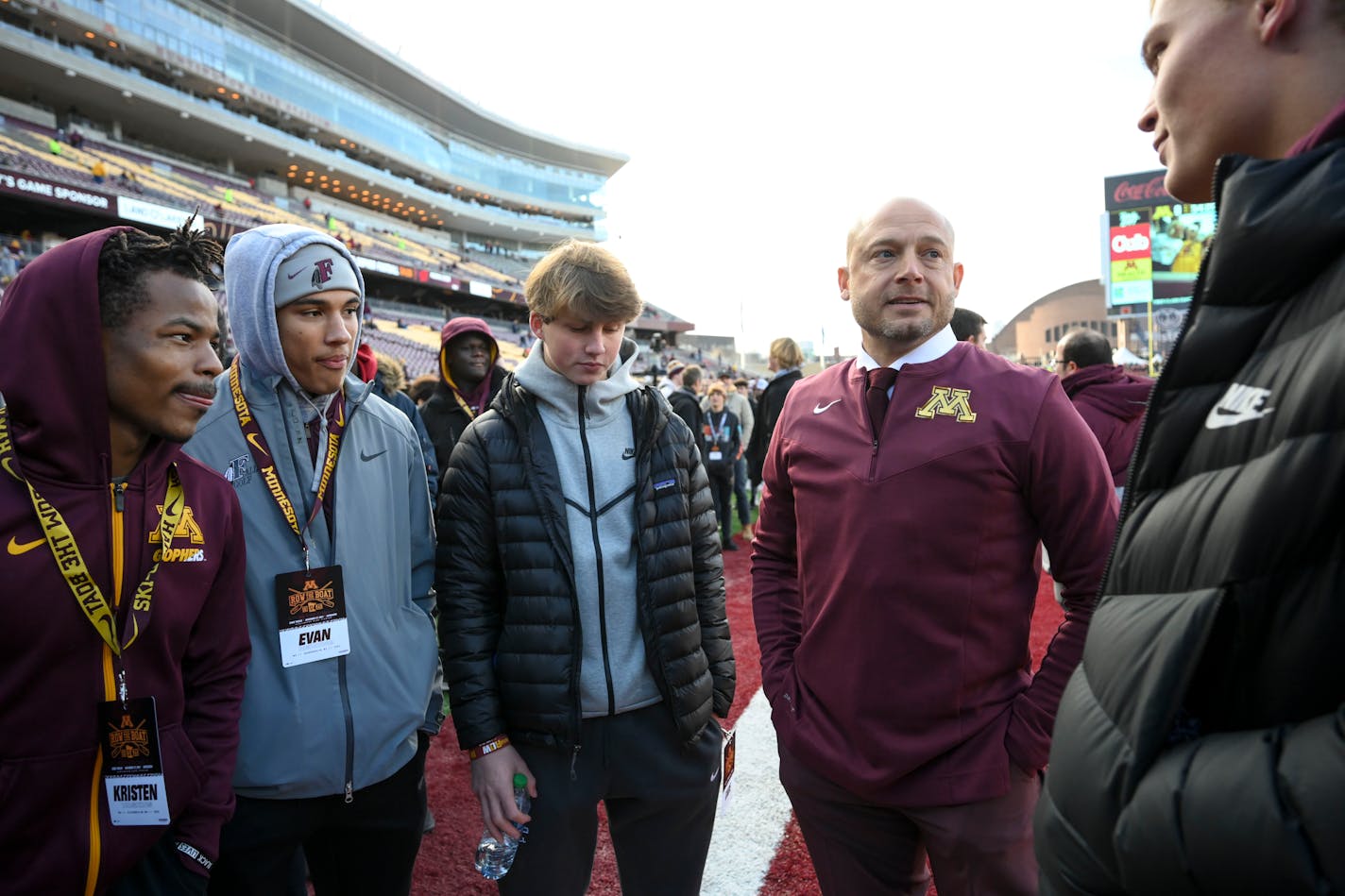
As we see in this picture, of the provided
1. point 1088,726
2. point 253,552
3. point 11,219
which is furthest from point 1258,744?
point 11,219

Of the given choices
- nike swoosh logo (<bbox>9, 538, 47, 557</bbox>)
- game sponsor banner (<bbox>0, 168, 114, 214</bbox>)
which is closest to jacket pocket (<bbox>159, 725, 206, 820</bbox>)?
nike swoosh logo (<bbox>9, 538, 47, 557</bbox>)

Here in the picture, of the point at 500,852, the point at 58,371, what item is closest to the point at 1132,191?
the point at 500,852

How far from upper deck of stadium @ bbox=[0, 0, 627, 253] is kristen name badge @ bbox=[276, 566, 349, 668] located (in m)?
36.2

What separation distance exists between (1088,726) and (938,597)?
0.85 m

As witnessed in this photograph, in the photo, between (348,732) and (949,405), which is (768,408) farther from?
(348,732)

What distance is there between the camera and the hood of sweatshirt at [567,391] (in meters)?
1.97

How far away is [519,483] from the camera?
188 centimetres

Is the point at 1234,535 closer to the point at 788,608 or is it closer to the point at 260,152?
the point at 788,608

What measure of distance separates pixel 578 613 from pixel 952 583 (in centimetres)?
89

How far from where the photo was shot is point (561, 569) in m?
1.84

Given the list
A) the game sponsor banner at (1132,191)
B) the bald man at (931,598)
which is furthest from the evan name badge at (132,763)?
the game sponsor banner at (1132,191)

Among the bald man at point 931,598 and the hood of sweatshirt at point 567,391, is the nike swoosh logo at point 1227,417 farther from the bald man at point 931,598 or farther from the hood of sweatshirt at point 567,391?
the hood of sweatshirt at point 567,391

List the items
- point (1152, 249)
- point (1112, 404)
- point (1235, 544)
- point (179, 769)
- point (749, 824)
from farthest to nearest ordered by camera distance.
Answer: point (1152, 249) < point (1112, 404) < point (749, 824) < point (179, 769) < point (1235, 544)

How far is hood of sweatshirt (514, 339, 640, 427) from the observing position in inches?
77.5
